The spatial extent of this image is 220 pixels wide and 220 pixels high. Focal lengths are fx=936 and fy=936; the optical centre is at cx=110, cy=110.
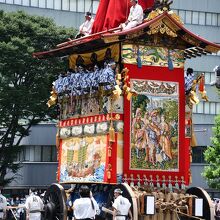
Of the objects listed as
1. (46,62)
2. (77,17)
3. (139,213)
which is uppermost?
(77,17)

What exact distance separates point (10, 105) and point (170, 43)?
18.4 meters

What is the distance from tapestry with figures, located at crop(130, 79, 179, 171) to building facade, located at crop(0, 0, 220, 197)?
2860 centimetres

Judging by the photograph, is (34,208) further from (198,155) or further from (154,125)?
(198,155)

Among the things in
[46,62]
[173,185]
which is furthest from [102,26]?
[46,62]

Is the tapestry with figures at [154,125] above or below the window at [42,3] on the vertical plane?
below

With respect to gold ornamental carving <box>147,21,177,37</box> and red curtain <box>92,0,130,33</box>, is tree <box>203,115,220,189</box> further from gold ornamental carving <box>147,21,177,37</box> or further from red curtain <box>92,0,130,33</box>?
gold ornamental carving <box>147,21,177,37</box>

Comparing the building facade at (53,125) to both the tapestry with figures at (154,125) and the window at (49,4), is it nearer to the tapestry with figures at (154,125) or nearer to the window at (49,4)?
the window at (49,4)

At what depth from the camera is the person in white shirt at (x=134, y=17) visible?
25.2 meters

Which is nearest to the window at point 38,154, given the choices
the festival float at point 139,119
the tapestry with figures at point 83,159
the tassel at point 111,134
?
the tapestry with figures at point 83,159

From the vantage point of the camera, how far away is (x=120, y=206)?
23.3m

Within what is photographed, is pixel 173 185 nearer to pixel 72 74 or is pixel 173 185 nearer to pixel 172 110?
pixel 172 110

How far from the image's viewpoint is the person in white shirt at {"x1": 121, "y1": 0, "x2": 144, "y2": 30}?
25188mm

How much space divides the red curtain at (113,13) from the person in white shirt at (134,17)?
72 centimetres

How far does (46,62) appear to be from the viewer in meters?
42.8
